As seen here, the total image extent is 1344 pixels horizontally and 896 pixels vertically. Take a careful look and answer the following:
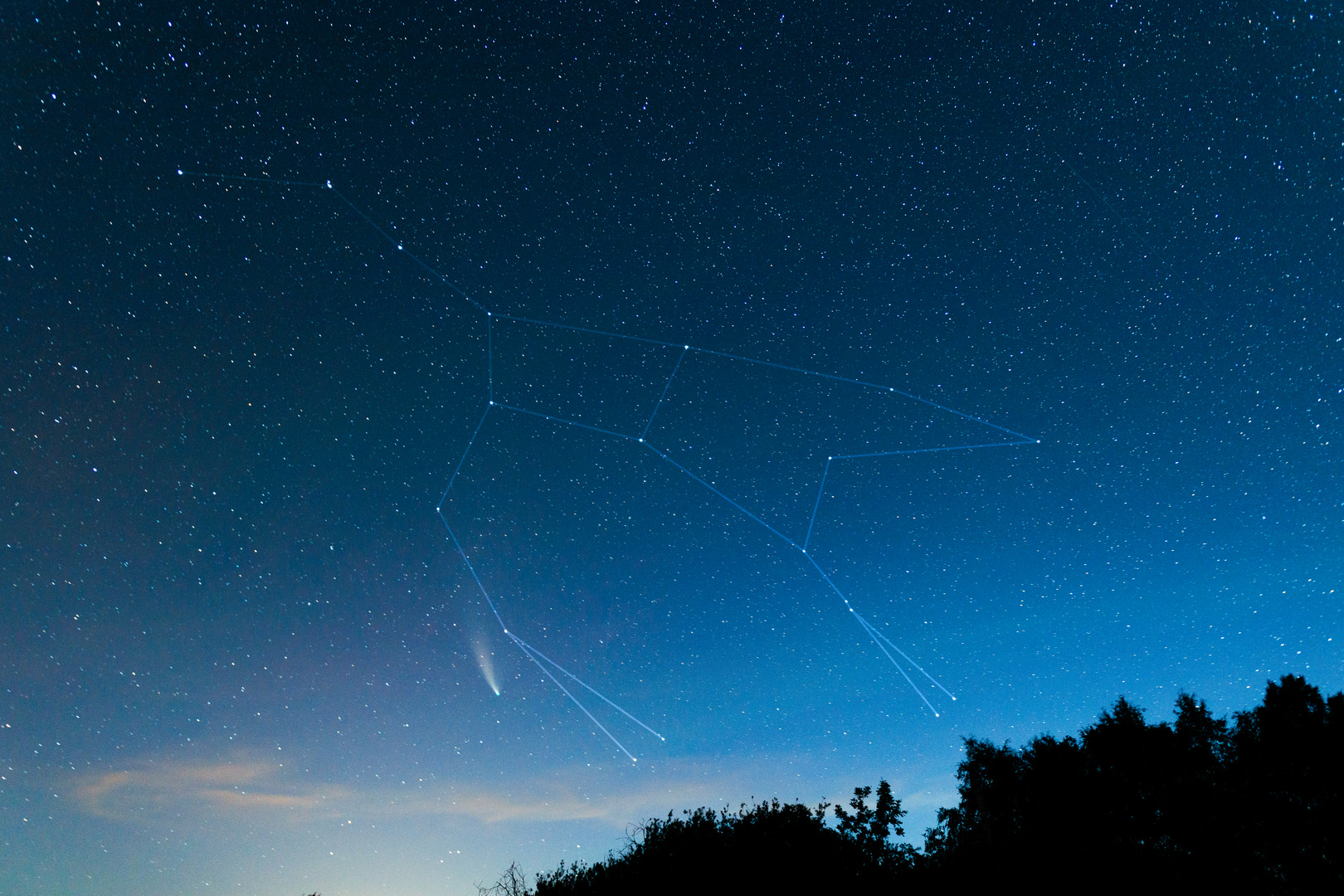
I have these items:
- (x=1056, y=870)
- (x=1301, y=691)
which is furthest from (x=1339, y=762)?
(x=1056, y=870)

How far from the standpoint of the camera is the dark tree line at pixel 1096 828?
51.0 ft

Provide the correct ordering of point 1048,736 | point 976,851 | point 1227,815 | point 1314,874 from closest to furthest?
point 976,851 < point 1314,874 < point 1227,815 < point 1048,736

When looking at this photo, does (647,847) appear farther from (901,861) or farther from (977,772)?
(977,772)

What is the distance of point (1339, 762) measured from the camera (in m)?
22.2

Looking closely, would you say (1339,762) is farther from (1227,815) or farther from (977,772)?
(977,772)

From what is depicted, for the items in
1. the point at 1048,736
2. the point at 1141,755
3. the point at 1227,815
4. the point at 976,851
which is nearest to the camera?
the point at 976,851

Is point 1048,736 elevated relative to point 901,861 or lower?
elevated

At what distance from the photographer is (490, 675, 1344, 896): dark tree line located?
15.5m

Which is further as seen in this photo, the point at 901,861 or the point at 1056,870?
the point at 901,861

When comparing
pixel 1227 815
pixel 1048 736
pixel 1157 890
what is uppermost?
pixel 1048 736

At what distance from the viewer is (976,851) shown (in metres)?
16.4

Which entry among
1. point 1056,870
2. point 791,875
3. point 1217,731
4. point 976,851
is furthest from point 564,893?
point 1217,731

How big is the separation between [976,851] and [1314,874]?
12760mm

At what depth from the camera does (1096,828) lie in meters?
23.1
